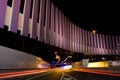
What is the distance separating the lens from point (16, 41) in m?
18.8

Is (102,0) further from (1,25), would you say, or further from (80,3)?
(1,25)

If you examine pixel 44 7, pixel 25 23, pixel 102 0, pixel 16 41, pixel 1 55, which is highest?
pixel 102 0

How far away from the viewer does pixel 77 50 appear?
4766 centimetres

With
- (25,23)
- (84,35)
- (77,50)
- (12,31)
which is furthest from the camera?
(84,35)

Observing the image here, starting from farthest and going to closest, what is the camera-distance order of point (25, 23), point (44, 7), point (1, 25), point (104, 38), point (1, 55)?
point (104, 38) → point (44, 7) → point (25, 23) → point (1, 25) → point (1, 55)

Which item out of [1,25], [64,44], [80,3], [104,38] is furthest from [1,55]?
[104,38]

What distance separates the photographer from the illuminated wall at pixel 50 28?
1816cm

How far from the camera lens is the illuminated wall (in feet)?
59.6

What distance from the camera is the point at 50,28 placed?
30.1m

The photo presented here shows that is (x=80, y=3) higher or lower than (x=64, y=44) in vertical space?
higher

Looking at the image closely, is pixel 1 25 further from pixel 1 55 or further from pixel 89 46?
pixel 89 46

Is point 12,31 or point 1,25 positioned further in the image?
point 12,31

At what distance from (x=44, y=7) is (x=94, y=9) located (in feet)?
39.2

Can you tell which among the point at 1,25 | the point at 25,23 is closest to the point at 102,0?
the point at 25,23
